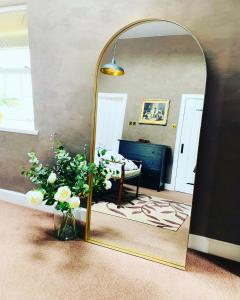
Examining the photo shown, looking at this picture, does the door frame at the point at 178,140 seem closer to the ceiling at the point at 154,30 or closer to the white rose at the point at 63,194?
the ceiling at the point at 154,30

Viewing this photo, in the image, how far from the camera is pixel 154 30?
87.7 inches

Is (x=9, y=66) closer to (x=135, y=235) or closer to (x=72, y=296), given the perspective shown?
(x=135, y=235)

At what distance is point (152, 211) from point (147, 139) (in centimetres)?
64

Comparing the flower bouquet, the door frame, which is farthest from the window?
the door frame

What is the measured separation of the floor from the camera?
222 cm

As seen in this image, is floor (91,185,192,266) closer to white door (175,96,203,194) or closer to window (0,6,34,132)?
white door (175,96,203,194)

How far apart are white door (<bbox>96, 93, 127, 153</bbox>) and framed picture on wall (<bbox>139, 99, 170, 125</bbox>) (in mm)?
194

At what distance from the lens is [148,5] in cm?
230

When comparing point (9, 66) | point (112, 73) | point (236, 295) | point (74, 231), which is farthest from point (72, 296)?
point (9, 66)

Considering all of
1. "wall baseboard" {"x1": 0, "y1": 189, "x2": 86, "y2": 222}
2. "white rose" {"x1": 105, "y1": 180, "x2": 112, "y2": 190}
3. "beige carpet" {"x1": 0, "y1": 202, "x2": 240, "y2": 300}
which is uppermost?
"white rose" {"x1": 105, "y1": 180, "x2": 112, "y2": 190}

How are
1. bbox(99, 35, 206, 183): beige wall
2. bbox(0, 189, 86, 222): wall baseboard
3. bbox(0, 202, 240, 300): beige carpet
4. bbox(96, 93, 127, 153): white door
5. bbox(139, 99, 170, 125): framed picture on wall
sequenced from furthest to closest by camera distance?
bbox(0, 189, 86, 222): wall baseboard → bbox(96, 93, 127, 153): white door → bbox(139, 99, 170, 125): framed picture on wall → bbox(99, 35, 206, 183): beige wall → bbox(0, 202, 240, 300): beige carpet

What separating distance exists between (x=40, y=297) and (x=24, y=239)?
2.67 ft

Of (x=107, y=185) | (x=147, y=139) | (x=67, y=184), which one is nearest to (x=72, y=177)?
(x=67, y=184)

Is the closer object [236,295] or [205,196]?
[236,295]
